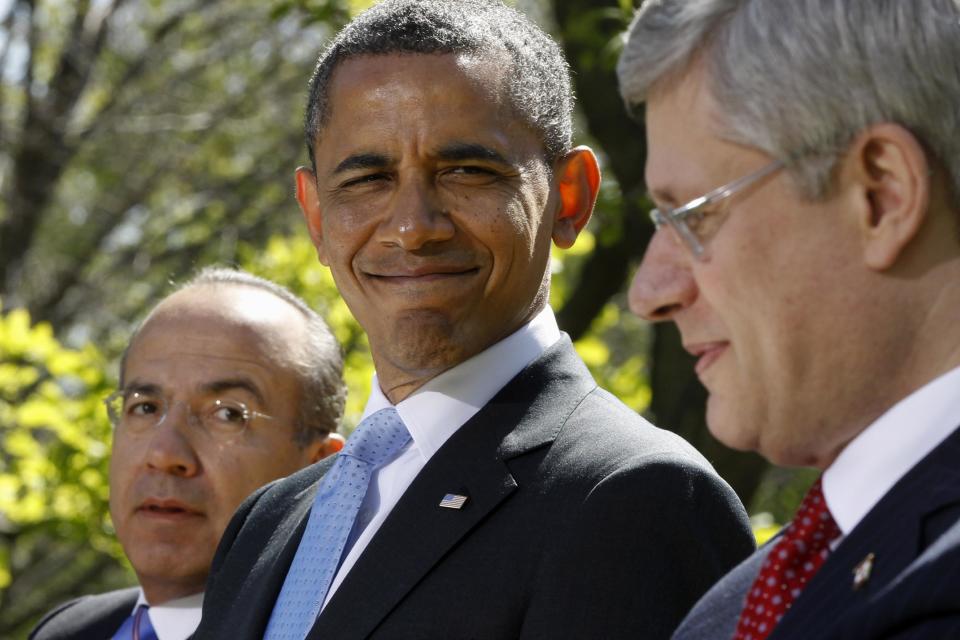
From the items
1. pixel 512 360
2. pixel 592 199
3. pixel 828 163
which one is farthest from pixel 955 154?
pixel 592 199

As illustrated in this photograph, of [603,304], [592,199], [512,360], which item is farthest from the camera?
[603,304]

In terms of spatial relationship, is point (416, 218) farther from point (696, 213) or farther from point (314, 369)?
point (314, 369)

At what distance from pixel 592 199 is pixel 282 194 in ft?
32.7

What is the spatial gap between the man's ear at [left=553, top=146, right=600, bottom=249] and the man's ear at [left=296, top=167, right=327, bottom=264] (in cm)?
53

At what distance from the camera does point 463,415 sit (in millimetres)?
2803

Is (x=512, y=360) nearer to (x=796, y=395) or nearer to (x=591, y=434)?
(x=591, y=434)

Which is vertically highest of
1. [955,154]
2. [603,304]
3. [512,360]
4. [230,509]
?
[955,154]

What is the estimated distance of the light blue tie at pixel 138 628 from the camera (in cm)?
Answer: 389

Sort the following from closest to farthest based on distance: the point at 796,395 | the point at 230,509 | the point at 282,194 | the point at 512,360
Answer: the point at 796,395 < the point at 512,360 < the point at 230,509 < the point at 282,194

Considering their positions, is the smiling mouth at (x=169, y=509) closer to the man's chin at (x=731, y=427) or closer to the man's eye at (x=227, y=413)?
the man's eye at (x=227, y=413)

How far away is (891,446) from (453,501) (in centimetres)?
99

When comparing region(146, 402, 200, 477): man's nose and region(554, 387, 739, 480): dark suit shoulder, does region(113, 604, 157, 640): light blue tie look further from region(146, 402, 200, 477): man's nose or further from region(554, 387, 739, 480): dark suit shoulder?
region(554, 387, 739, 480): dark suit shoulder

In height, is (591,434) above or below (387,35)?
below

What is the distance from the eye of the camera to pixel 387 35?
9.72 feet
